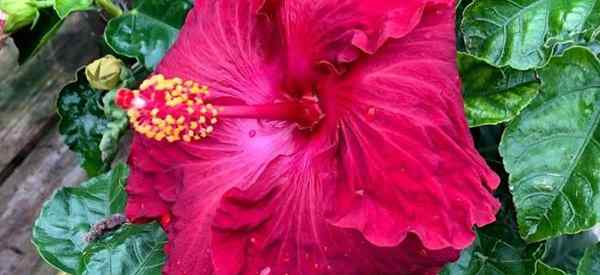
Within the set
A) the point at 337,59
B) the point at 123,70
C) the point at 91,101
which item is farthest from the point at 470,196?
the point at 91,101

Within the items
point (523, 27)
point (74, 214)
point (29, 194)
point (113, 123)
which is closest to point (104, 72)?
point (113, 123)

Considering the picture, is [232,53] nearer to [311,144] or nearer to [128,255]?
[311,144]

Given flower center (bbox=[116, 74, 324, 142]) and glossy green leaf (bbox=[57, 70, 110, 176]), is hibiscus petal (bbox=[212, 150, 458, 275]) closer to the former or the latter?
flower center (bbox=[116, 74, 324, 142])

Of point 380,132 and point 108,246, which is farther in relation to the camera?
point 108,246

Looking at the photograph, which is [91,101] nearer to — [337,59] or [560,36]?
[337,59]

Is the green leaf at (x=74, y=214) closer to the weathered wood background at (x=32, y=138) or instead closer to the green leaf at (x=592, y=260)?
the weathered wood background at (x=32, y=138)

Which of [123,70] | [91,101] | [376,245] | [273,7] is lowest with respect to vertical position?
[91,101]
